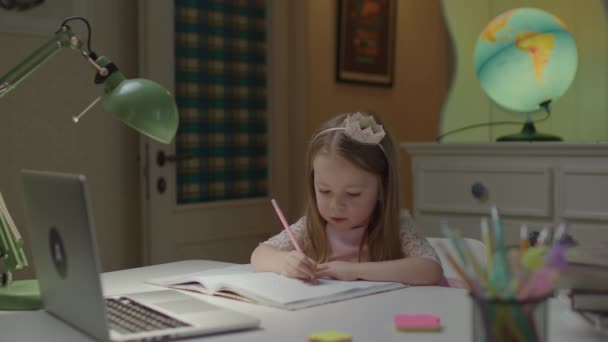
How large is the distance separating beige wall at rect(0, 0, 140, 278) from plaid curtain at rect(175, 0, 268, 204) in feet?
0.79

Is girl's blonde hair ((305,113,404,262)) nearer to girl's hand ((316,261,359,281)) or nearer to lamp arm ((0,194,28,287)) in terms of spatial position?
girl's hand ((316,261,359,281))

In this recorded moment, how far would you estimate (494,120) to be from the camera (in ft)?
10.2

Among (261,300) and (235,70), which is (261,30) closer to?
(235,70)

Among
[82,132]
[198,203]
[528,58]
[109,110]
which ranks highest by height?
[528,58]

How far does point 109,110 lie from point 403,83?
9.76 feet

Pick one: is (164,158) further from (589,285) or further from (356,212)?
(589,285)

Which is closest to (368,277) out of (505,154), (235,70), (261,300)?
(261,300)

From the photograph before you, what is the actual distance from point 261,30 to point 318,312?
2551mm

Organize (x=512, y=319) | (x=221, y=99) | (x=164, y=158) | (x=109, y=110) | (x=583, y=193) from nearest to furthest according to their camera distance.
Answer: (x=512, y=319) → (x=109, y=110) → (x=583, y=193) → (x=164, y=158) → (x=221, y=99)

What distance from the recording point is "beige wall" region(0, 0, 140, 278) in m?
2.76

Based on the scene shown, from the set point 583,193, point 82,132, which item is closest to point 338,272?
point 583,193

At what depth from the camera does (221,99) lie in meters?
3.49

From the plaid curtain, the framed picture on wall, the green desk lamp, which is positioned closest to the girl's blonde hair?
the green desk lamp

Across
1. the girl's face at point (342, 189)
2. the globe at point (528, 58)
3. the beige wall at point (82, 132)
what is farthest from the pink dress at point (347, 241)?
the beige wall at point (82, 132)
